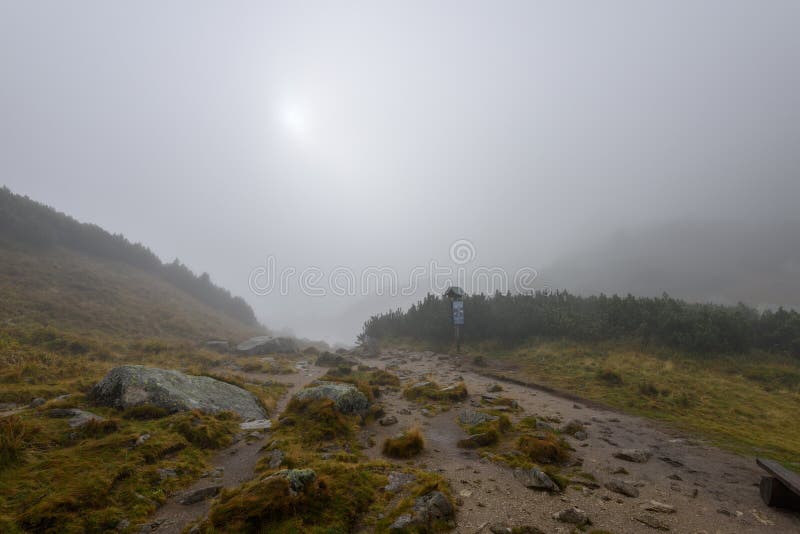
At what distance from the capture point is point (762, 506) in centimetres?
503

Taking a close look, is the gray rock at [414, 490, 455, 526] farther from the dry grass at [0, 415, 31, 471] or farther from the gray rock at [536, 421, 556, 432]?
the dry grass at [0, 415, 31, 471]

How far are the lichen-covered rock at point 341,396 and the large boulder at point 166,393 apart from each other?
173 cm

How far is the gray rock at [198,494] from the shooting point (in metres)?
4.93

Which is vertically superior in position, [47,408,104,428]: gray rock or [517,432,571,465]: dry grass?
[47,408,104,428]: gray rock

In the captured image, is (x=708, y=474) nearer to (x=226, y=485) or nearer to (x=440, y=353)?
(x=226, y=485)

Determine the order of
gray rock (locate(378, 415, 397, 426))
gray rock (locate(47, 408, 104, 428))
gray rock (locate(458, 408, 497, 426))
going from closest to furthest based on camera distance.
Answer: gray rock (locate(47, 408, 104, 428)) < gray rock (locate(458, 408, 497, 426)) < gray rock (locate(378, 415, 397, 426))

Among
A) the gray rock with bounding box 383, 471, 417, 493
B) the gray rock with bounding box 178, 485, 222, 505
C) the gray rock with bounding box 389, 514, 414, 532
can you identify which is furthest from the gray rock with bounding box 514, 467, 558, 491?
the gray rock with bounding box 178, 485, 222, 505

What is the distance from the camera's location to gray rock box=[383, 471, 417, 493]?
17.1ft

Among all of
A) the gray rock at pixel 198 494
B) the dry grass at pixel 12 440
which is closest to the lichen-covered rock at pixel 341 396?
the gray rock at pixel 198 494

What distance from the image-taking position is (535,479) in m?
5.34

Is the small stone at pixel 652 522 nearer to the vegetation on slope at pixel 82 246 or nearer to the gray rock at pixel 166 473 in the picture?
the gray rock at pixel 166 473

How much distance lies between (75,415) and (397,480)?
7.19m

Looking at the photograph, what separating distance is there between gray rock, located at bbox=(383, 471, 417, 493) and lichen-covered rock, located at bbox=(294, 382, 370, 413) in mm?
3575

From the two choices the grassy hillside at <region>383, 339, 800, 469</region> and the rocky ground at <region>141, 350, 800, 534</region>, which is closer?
the rocky ground at <region>141, 350, 800, 534</region>
